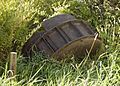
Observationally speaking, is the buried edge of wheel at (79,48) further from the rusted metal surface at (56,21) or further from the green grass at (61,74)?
the rusted metal surface at (56,21)

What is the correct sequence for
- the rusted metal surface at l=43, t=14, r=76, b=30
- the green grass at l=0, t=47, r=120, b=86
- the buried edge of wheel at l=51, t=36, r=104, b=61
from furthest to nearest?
the rusted metal surface at l=43, t=14, r=76, b=30 → the buried edge of wheel at l=51, t=36, r=104, b=61 → the green grass at l=0, t=47, r=120, b=86

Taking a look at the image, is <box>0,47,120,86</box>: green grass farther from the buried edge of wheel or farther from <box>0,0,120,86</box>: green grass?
the buried edge of wheel

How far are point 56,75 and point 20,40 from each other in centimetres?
88

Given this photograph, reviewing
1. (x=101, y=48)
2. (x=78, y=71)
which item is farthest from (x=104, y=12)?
(x=78, y=71)

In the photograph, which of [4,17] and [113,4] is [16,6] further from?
[113,4]

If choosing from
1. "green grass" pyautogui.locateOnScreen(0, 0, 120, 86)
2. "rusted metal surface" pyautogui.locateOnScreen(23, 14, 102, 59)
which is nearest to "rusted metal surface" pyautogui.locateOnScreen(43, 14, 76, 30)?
"rusted metal surface" pyautogui.locateOnScreen(23, 14, 102, 59)

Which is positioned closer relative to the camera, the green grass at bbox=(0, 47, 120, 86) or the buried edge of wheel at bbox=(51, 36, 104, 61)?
the green grass at bbox=(0, 47, 120, 86)

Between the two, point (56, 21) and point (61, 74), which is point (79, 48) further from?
point (61, 74)

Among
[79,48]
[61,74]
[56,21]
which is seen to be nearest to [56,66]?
[61,74]

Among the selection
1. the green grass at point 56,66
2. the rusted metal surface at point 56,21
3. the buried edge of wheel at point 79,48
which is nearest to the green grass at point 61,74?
the green grass at point 56,66

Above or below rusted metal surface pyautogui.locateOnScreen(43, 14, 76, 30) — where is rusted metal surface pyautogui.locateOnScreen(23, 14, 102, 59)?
below

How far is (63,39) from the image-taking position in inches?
180

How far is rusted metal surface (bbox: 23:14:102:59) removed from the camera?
4.53m

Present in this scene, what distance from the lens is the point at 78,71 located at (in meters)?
4.11
